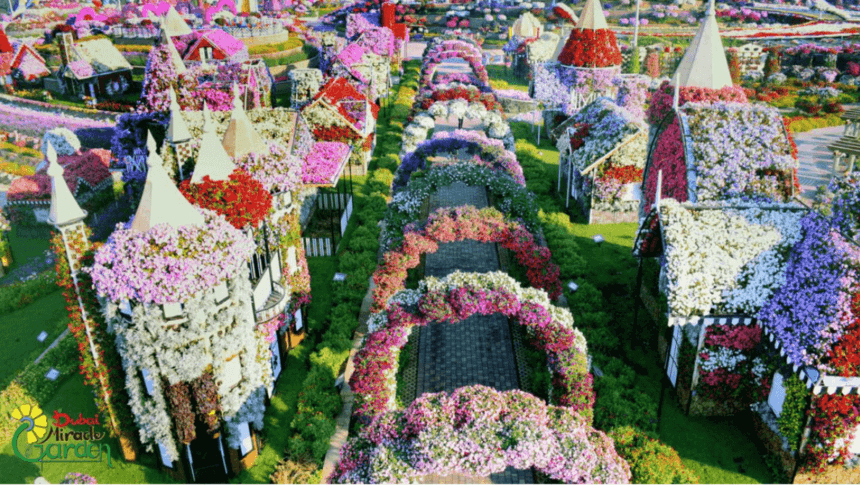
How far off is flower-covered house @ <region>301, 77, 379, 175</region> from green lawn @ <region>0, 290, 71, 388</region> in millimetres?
16237

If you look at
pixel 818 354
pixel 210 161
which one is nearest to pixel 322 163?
pixel 210 161

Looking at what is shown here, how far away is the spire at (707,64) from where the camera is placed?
28547mm

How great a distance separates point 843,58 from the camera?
6712 cm

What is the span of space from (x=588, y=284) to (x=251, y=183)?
1381 centimetres

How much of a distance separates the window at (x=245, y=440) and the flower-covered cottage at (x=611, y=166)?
2115 cm

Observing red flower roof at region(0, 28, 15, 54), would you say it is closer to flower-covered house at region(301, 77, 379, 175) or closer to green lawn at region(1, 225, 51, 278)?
green lawn at region(1, 225, 51, 278)

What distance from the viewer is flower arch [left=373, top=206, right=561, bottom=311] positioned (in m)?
22.6

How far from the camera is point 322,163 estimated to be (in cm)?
2839

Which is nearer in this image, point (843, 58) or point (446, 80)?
point (446, 80)

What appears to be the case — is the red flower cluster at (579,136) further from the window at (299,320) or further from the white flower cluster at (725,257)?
the window at (299,320)

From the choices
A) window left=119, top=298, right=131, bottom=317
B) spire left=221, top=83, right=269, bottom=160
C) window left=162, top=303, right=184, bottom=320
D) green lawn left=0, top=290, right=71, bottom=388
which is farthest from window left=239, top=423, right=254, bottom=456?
spire left=221, top=83, right=269, bottom=160

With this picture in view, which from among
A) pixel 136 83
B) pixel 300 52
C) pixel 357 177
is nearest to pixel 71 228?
pixel 357 177

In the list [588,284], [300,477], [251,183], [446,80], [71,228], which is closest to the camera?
[71,228]

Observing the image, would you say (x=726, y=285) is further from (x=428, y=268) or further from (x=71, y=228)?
(x=71, y=228)
